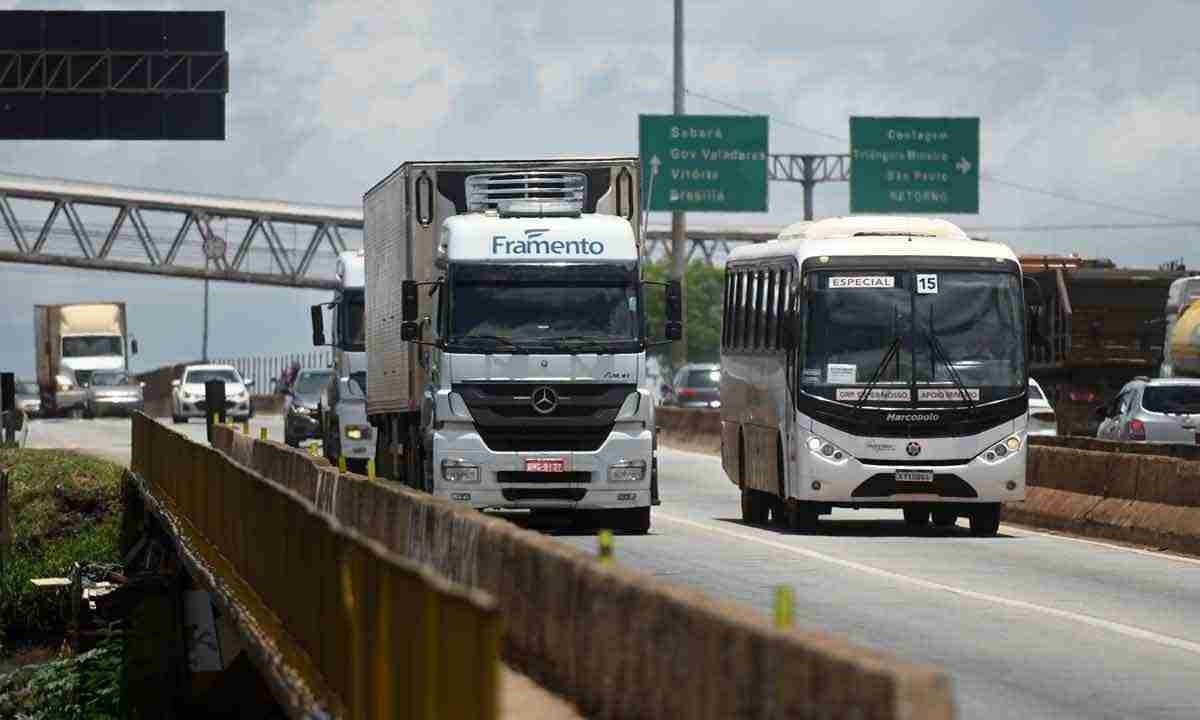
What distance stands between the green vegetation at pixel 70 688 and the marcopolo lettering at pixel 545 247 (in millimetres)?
9518

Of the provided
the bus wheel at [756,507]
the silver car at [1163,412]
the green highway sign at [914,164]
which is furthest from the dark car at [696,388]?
the bus wheel at [756,507]

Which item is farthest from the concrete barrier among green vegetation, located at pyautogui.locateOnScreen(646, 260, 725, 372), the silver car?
green vegetation, located at pyautogui.locateOnScreen(646, 260, 725, 372)

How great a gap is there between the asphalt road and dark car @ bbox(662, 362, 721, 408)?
31892mm

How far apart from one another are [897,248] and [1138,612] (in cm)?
854

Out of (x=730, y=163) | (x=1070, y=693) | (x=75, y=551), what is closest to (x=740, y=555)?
(x=1070, y=693)

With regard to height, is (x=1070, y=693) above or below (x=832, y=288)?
below

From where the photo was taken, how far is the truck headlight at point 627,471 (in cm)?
2622

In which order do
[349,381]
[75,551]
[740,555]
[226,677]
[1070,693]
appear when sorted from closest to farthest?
[1070,693] < [740,555] < [226,677] < [349,381] < [75,551]

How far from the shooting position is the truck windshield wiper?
2578 cm

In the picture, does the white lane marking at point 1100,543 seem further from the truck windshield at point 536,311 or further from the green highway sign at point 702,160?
the green highway sign at point 702,160

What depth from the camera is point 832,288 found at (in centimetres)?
2623

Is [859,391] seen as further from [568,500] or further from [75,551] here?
[75,551]

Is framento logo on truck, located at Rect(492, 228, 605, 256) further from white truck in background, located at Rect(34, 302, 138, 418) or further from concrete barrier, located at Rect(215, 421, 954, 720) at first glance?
white truck in background, located at Rect(34, 302, 138, 418)

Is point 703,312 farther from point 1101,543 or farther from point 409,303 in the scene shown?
point 409,303
